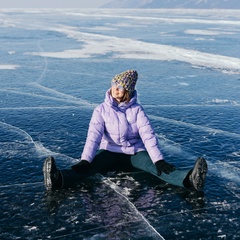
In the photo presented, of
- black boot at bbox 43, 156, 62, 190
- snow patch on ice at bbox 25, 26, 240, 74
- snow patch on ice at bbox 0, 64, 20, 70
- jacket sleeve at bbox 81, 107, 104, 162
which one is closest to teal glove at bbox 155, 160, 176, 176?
jacket sleeve at bbox 81, 107, 104, 162

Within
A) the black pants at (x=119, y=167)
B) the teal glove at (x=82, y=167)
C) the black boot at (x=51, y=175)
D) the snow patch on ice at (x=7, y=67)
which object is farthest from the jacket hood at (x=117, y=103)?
the snow patch on ice at (x=7, y=67)

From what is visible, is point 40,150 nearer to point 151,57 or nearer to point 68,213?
point 68,213

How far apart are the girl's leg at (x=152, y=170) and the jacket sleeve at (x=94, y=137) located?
541mm

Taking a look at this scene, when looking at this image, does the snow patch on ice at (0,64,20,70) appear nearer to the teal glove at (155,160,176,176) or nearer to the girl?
the girl

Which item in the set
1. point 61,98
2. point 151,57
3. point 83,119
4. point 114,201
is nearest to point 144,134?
point 114,201

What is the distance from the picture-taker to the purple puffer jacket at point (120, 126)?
4520 millimetres

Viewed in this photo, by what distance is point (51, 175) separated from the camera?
157 inches

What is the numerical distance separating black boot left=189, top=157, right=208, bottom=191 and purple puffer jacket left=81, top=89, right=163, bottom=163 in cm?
69

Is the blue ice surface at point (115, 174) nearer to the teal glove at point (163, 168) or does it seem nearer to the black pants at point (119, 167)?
the black pants at point (119, 167)

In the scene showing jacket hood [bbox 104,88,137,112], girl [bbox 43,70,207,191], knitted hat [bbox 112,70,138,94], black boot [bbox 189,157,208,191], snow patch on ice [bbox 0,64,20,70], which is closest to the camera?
black boot [bbox 189,157,208,191]

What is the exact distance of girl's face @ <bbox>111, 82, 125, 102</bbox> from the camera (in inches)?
177

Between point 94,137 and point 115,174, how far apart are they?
59cm

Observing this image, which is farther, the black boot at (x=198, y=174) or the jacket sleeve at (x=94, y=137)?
the jacket sleeve at (x=94, y=137)

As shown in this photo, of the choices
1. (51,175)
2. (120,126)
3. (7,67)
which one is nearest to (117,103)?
(120,126)
